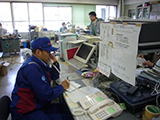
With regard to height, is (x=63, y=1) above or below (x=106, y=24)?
above

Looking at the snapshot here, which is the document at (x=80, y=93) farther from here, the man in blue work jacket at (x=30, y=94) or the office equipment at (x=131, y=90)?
the office equipment at (x=131, y=90)

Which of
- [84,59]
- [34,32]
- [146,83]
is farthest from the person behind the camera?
[34,32]

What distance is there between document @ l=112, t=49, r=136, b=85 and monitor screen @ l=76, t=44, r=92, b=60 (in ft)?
3.29

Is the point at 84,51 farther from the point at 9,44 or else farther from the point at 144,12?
the point at 144,12

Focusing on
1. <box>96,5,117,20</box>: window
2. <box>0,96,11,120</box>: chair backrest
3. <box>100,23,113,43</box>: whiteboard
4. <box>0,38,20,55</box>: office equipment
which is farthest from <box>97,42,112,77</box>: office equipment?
<box>96,5,117,20</box>: window

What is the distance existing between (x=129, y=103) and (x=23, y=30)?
8117mm

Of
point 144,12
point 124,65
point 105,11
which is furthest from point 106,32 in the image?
point 105,11

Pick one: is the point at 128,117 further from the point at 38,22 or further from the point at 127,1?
the point at 127,1

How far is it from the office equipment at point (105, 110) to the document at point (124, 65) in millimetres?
243

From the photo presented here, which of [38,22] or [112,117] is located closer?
[112,117]

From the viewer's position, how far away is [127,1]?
873cm

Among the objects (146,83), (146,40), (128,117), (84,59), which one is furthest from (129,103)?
(84,59)

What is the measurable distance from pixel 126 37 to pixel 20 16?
26.1 ft

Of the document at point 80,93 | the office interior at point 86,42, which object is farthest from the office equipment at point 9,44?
the document at point 80,93
